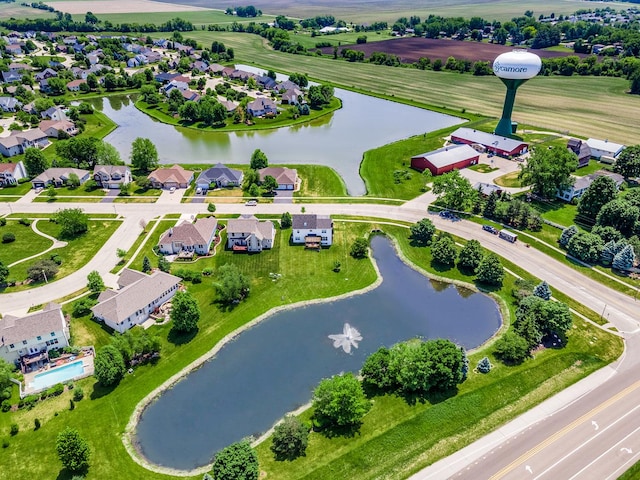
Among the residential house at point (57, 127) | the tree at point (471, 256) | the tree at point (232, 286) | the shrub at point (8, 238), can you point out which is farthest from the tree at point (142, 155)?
the tree at point (471, 256)

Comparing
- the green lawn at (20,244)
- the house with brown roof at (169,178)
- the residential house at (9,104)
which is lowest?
the green lawn at (20,244)

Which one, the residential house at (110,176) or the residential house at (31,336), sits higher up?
the residential house at (110,176)

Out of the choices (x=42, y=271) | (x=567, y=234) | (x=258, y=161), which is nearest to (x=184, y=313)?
(x=42, y=271)

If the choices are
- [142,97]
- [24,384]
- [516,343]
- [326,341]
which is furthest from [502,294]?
[142,97]

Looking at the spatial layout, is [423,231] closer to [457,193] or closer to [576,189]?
[457,193]

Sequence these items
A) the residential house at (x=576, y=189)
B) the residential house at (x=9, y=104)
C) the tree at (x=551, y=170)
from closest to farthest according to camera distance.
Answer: the tree at (x=551, y=170) < the residential house at (x=576, y=189) < the residential house at (x=9, y=104)

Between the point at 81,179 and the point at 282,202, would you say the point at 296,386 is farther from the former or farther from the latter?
the point at 81,179

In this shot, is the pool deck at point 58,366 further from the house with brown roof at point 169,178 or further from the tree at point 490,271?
the tree at point 490,271
